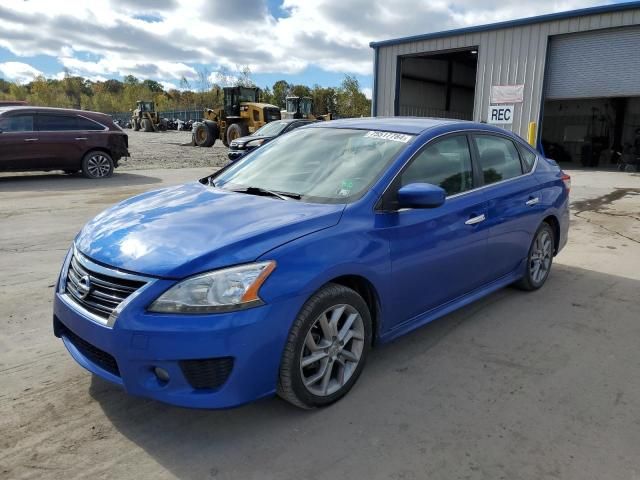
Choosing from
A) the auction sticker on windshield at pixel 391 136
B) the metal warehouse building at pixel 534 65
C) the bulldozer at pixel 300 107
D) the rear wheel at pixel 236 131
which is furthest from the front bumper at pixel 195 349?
the bulldozer at pixel 300 107

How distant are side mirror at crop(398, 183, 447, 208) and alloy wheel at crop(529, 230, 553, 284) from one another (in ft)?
6.78

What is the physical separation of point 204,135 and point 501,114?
13.9m

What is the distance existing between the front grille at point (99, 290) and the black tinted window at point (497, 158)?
2800 millimetres

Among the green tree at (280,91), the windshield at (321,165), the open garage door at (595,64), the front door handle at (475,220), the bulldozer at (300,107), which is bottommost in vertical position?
the front door handle at (475,220)

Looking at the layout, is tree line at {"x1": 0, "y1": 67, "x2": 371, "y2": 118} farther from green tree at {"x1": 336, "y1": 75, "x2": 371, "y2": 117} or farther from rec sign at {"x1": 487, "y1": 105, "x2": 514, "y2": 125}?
rec sign at {"x1": 487, "y1": 105, "x2": 514, "y2": 125}

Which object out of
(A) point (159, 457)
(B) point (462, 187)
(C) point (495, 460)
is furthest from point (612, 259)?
(A) point (159, 457)

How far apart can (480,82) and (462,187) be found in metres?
17.9

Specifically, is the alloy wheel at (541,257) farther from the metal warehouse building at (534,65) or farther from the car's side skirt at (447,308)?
the metal warehouse building at (534,65)

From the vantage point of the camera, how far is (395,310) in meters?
3.16

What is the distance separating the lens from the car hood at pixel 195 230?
2.45 m

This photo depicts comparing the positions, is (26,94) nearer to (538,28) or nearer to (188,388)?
(538,28)

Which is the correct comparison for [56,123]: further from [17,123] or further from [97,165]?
[97,165]

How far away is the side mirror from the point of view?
9.89 feet

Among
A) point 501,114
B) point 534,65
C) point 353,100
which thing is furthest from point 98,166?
point 353,100
